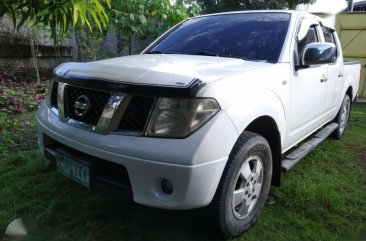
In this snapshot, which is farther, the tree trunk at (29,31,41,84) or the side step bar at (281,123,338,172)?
the tree trunk at (29,31,41,84)

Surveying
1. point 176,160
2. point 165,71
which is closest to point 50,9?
point 165,71

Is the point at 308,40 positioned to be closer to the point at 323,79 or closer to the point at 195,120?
the point at 323,79

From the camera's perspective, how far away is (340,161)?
4023 mm

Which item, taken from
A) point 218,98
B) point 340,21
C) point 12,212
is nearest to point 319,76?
point 218,98

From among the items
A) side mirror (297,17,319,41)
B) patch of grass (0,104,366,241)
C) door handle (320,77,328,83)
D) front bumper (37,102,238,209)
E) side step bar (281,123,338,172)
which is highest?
side mirror (297,17,319,41)

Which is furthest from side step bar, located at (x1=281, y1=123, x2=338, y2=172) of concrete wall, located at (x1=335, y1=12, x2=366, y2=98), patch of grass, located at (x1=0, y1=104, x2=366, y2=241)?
concrete wall, located at (x1=335, y1=12, x2=366, y2=98)

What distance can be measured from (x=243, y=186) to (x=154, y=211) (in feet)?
2.57

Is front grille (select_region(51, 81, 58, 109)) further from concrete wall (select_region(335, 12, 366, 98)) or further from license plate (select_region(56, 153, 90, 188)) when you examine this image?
concrete wall (select_region(335, 12, 366, 98))

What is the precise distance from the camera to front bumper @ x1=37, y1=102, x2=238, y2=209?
5.98 feet

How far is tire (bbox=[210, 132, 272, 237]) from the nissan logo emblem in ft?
3.11

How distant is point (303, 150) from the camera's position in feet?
10.7

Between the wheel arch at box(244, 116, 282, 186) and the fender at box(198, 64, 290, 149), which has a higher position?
the fender at box(198, 64, 290, 149)

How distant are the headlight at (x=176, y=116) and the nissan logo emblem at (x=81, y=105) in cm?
50

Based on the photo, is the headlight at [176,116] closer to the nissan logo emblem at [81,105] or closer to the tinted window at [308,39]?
the nissan logo emblem at [81,105]
